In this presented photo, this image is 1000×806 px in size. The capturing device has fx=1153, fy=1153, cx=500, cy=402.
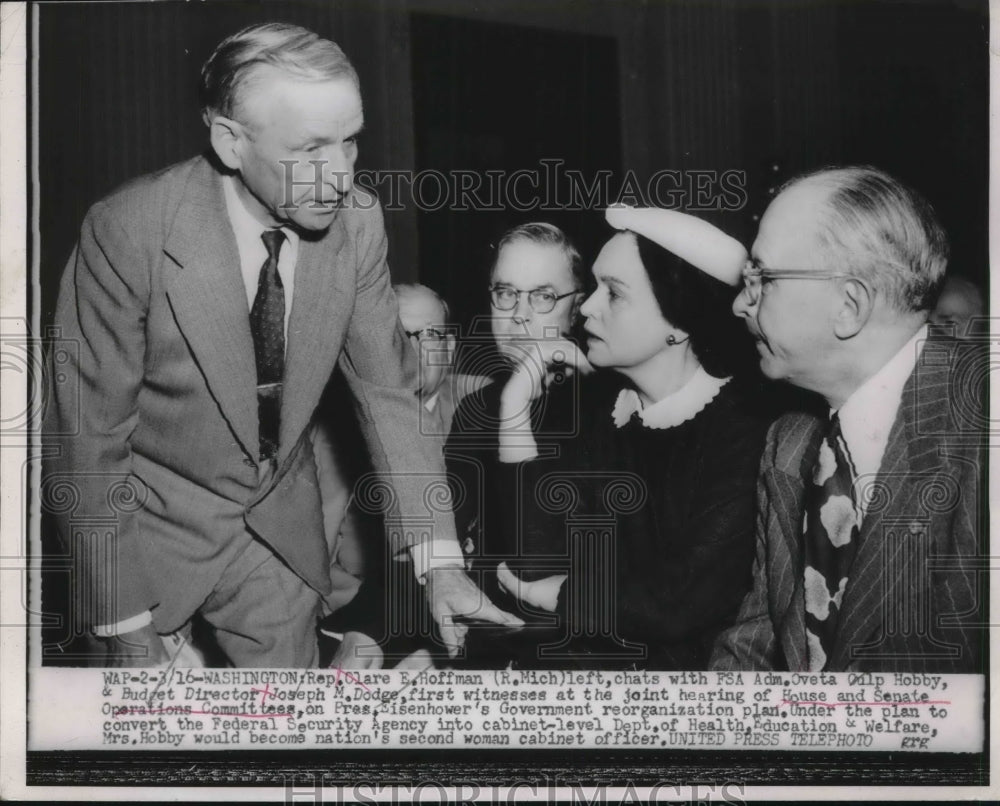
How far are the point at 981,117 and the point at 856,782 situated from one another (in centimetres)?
Answer: 174

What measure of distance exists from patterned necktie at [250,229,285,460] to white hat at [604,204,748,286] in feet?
2.77

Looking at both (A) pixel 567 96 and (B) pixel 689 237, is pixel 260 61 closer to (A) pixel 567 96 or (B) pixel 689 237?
(A) pixel 567 96

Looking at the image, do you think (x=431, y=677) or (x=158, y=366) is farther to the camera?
(x=431, y=677)

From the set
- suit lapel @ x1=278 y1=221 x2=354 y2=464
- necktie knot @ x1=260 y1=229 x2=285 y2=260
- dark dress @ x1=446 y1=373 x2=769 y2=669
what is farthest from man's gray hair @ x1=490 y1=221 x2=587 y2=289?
necktie knot @ x1=260 y1=229 x2=285 y2=260

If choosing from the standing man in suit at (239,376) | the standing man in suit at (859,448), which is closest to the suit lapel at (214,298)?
the standing man in suit at (239,376)

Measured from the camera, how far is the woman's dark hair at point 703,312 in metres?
2.89

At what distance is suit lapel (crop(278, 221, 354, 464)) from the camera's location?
286cm

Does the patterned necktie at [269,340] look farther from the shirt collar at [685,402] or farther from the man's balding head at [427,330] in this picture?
the shirt collar at [685,402]

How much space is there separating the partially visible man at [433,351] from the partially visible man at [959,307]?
1159 millimetres

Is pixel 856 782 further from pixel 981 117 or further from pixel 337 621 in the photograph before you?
pixel 981 117

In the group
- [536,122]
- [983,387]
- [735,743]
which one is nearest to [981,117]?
[983,387]

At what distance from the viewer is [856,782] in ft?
9.71

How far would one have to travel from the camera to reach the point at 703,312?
2896 millimetres

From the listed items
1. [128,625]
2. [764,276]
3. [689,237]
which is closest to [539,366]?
[689,237]
